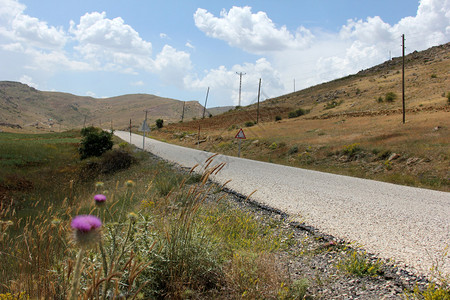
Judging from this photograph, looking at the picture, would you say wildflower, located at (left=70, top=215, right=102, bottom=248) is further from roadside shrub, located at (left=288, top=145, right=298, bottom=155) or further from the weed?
roadside shrub, located at (left=288, top=145, right=298, bottom=155)

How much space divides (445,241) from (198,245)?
11.9 ft

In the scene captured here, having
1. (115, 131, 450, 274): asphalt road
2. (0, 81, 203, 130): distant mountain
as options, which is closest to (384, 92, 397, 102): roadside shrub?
(115, 131, 450, 274): asphalt road

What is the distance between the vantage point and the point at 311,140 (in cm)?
2273

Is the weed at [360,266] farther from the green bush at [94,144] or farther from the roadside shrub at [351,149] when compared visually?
the green bush at [94,144]

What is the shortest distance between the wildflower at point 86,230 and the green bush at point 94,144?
25683 millimetres

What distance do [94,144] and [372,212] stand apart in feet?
76.1

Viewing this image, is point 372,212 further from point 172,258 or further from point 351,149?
point 351,149

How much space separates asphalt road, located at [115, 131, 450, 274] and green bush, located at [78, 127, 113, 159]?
59.7 feet

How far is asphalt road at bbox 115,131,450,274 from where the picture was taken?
4.12 m

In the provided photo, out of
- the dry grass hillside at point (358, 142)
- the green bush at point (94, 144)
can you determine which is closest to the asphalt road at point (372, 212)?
the dry grass hillside at point (358, 142)

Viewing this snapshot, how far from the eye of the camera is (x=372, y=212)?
6137mm

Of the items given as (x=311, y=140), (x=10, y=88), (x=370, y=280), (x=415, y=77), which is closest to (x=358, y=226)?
(x=370, y=280)

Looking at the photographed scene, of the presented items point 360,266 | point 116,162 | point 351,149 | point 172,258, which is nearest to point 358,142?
point 351,149

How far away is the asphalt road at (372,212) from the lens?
412cm
